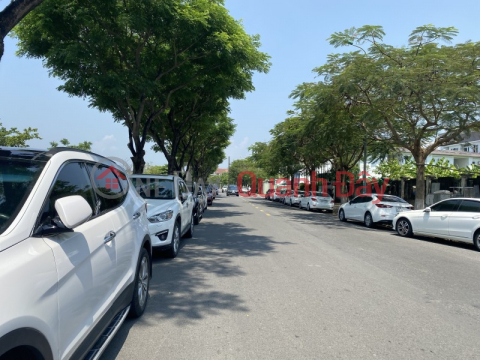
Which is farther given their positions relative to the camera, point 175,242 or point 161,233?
point 175,242

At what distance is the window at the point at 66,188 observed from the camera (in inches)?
99.3

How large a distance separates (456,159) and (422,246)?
1737 inches

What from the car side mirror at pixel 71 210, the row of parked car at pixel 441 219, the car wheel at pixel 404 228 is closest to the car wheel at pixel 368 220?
the row of parked car at pixel 441 219

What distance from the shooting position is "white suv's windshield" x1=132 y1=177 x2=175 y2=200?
29.1ft

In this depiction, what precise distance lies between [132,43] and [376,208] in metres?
11.6

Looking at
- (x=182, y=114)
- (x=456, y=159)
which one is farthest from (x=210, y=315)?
(x=456, y=159)

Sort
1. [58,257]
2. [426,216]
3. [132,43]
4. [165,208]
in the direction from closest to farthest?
[58,257] → [165,208] → [426,216] → [132,43]

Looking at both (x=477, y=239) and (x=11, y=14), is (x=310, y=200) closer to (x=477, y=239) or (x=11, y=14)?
(x=477, y=239)

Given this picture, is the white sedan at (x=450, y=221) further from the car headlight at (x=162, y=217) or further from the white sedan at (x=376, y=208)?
the car headlight at (x=162, y=217)

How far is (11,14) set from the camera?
666 cm

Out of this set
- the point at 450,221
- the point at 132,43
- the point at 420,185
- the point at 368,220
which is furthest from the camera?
the point at 420,185

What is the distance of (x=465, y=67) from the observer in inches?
532

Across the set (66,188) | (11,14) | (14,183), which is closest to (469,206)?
(66,188)

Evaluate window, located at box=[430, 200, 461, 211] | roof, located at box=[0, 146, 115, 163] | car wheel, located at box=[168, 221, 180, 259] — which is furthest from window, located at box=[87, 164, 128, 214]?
window, located at box=[430, 200, 461, 211]
